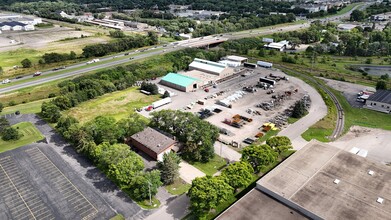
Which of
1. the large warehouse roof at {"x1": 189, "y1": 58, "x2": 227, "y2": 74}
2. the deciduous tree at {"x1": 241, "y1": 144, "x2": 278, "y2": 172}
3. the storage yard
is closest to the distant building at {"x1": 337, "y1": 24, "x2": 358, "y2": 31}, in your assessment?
the storage yard

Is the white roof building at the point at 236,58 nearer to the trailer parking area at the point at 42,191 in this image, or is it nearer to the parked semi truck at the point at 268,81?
the parked semi truck at the point at 268,81

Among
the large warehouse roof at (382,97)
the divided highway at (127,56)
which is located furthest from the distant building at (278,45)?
the large warehouse roof at (382,97)

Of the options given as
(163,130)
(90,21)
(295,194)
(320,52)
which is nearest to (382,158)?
(295,194)

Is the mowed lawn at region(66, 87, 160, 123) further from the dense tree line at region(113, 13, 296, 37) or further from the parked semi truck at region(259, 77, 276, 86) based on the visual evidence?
the dense tree line at region(113, 13, 296, 37)

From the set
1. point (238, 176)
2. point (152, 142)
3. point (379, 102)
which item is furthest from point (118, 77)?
point (379, 102)

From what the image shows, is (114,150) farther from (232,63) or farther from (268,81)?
(232,63)

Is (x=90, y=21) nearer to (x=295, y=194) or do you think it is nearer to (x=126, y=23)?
(x=126, y=23)

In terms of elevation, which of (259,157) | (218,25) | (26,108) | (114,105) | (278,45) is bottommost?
(26,108)
